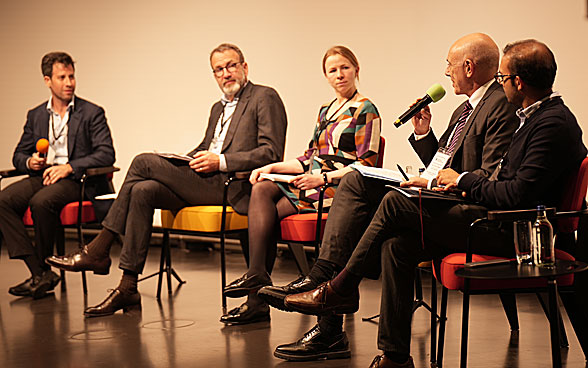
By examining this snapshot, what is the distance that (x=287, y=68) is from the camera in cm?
600

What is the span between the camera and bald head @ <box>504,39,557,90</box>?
2.70 metres

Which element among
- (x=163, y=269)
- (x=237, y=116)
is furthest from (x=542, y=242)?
(x=163, y=269)

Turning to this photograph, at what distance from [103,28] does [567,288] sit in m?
5.41

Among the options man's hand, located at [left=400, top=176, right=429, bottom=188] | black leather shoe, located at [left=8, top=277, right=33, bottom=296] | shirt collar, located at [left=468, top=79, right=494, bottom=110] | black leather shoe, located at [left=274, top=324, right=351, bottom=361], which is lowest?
black leather shoe, located at [left=8, top=277, right=33, bottom=296]

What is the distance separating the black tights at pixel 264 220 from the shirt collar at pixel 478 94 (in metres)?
1.10

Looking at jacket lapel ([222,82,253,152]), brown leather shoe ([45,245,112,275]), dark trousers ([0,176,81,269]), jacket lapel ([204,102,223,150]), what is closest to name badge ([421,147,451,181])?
jacket lapel ([222,82,253,152])

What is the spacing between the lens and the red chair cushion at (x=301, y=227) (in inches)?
149

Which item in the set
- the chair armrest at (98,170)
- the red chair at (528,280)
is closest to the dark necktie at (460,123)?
the red chair at (528,280)

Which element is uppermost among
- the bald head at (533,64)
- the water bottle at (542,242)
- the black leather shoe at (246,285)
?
the bald head at (533,64)

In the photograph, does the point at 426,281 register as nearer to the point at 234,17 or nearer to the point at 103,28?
the point at 234,17

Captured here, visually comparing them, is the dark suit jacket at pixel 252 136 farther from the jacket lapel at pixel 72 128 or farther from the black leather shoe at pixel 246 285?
the jacket lapel at pixel 72 128

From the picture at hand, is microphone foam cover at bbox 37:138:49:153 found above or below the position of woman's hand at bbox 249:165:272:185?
above

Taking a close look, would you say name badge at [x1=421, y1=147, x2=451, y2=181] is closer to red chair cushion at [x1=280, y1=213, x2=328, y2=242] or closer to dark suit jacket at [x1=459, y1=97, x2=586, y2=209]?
dark suit jacket at [x1=459, y1=97, x2=586, y2=209]

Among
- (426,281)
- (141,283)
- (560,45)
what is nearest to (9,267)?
(141,283)
